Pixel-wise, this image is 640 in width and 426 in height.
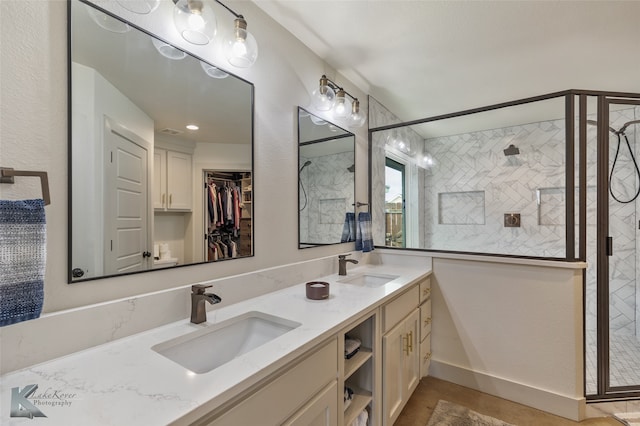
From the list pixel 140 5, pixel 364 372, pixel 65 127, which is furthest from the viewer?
→ pixel 364 372

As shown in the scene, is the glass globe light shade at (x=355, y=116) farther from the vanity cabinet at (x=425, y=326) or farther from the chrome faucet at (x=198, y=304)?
the chrome faucet at (x=198, y=304)

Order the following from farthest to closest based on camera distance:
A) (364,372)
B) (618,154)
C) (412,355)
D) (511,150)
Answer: (511,150), (618,154), (412,355), (364,372)

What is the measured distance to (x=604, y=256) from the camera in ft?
6.17

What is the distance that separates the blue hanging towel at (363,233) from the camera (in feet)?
7.54

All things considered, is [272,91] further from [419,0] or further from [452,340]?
[452,340]

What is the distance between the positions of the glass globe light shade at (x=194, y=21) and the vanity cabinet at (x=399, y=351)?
1.46 metres

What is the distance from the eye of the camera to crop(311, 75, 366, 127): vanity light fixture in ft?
6.21

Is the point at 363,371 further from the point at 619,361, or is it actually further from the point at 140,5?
the point at 619,361

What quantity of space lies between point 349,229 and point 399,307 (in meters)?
0.79

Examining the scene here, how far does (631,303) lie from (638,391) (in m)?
0.58

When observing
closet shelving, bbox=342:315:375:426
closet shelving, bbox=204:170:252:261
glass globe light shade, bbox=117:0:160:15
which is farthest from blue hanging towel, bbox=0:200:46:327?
closet shelving, bbox=342:315:375:426

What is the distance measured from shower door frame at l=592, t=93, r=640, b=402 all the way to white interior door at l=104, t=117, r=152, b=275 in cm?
256
